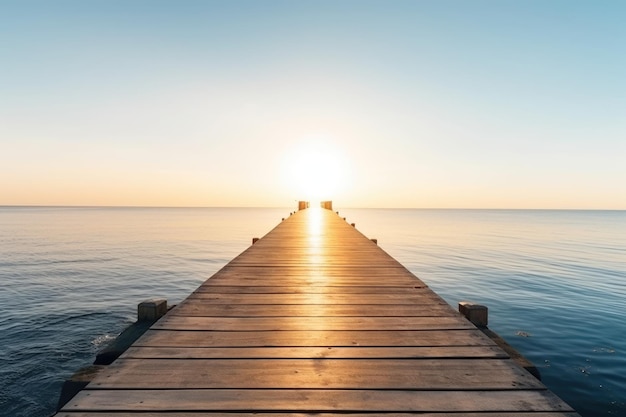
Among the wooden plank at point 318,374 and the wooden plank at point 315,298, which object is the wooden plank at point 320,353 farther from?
the wooden plank at point 315,298

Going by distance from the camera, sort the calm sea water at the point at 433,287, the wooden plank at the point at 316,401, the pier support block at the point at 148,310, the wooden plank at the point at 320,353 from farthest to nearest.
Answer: the calm sea water at the point at 433,287, the pier support block at the point at 148,310, the wooden plank at the point at 320,353, the wooden plank at the point at 316,401

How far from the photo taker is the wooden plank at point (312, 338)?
330cm

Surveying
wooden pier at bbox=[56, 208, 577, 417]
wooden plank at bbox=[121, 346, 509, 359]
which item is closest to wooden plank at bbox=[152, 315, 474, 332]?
wooden pier at bbox=[56, 208, 577, 417]

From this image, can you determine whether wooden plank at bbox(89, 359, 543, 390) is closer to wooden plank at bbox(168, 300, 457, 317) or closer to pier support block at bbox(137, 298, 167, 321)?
wooden plank at bbox(168, 300, 457, 317)

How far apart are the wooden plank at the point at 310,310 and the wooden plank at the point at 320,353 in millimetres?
985

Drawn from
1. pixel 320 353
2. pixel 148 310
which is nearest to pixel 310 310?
pixel 320 353

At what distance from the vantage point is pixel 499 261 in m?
25.6

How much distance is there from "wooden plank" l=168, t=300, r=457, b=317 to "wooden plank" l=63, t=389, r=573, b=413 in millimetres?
1720

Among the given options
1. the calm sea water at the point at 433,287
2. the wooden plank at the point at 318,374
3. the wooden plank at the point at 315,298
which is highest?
the wooden plank at the point at 315,298

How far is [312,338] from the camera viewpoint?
3.45m

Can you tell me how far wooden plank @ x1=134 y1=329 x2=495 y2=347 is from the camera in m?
3.30

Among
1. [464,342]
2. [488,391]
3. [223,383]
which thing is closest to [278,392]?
[223,383]

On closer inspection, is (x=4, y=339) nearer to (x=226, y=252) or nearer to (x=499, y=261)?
(x=226, y=252)

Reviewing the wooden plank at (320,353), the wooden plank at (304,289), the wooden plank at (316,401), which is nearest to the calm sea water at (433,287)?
the wooden plank at (304,289)
